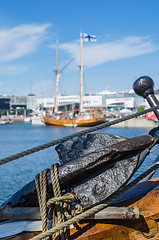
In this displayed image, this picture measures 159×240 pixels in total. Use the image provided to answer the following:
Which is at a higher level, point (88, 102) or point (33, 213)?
point (88, 102)

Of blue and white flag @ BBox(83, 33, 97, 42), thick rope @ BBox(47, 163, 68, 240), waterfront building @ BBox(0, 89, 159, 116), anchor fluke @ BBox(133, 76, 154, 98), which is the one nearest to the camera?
thick rope @ BBox(47, 163, 68, 240)

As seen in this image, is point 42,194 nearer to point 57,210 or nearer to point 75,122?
point 57,210

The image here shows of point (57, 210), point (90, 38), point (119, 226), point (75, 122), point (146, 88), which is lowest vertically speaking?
point (75, 122)

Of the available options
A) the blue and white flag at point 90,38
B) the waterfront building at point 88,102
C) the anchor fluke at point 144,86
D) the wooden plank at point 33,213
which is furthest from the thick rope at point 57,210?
the waterfront building at point 88,102

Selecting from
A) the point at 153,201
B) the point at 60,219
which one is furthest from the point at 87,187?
the point at 153,201

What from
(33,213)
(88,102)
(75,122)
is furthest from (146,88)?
(88,102)

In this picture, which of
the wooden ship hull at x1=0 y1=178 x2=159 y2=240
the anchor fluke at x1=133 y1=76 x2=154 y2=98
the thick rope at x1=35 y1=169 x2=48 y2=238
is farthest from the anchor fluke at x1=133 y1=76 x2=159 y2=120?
the thick rope at x1=35 y1=169 x2=48 y2=238

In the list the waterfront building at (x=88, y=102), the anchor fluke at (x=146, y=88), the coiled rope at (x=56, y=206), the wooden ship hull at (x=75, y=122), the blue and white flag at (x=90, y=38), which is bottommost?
the wooden ship hull at (x=75, y=122)

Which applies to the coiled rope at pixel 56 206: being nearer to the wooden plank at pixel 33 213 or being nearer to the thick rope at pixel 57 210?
the thick rope at pixel 57 210

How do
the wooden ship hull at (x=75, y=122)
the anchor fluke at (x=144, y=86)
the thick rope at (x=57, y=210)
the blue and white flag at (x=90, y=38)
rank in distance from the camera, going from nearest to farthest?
the thick rope at (x=57, y=210), the anchor fluke at (x=144, y=86), the blue and white flag at (x=90, y=38), the wooden ship hull at (x=75, y=122)

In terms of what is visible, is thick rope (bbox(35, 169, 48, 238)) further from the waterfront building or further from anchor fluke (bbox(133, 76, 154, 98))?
the waterfront building

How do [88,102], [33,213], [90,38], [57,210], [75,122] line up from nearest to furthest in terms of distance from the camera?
[57,210], [33,213], [90,38], [75,122], [88,102]

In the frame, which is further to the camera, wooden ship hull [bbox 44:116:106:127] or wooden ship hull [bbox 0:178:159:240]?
wooden ship hull [bbox 44:116:106:127]

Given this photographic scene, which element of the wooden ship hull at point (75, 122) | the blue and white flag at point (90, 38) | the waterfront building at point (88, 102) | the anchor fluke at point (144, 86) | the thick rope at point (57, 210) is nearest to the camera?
the thick rope at point (57, 210)
